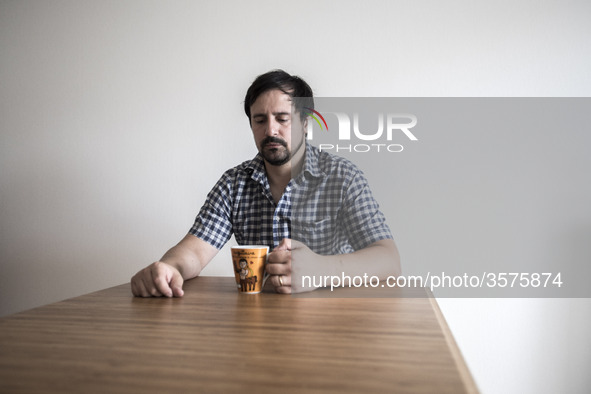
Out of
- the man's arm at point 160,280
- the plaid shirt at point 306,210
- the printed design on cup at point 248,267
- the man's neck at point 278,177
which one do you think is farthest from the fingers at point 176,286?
the man's neck at point 278,177

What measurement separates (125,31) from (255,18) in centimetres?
64

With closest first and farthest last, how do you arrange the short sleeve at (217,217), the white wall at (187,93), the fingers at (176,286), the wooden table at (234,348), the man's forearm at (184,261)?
the wooden table at (234,348) < the fingers at (176,286) < the man's forearm at (184,261) < the short sleeve at (217,217) < the white wall at (187,93)

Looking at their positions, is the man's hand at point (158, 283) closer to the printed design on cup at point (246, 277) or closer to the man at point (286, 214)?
the man at point (286, 214)

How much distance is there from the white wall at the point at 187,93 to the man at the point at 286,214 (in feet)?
1.37

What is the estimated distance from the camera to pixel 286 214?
1419 mm

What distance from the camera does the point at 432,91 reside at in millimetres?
1805

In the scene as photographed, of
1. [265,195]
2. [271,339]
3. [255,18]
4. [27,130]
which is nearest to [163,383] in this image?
[271,339]

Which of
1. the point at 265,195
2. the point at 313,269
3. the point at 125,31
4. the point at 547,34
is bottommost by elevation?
the point at 313,269

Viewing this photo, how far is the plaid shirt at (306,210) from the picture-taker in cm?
96

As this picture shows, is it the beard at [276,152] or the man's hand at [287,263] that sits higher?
the beard at [276,152]

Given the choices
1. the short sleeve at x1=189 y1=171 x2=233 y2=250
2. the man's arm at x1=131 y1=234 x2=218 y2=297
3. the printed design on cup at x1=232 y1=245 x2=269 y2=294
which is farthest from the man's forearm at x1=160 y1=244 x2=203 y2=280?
the printed design on cup at x1=232 y1=245 x2=269 y2=294

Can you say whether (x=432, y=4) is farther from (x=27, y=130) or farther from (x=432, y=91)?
(x=27, y=130)

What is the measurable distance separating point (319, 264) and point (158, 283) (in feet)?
1.07

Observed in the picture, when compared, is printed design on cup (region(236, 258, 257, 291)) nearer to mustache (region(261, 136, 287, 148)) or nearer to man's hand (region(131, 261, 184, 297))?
man's hand (region(131, 261, 184, 297))
